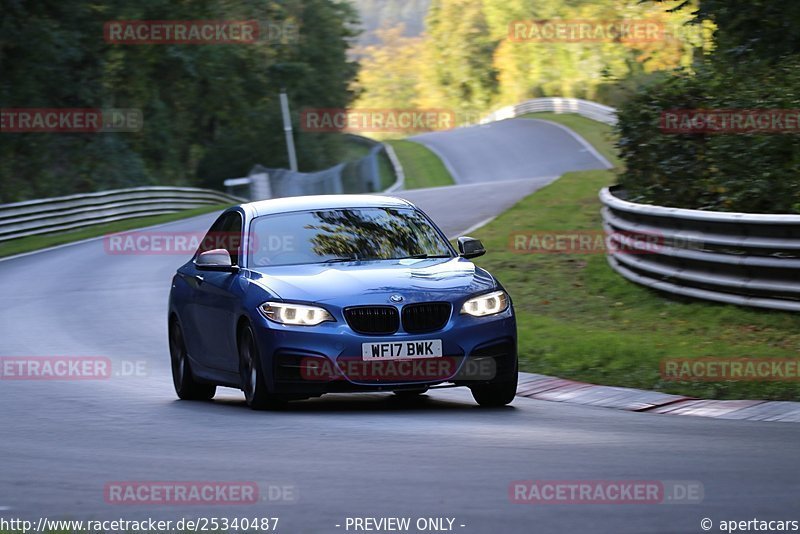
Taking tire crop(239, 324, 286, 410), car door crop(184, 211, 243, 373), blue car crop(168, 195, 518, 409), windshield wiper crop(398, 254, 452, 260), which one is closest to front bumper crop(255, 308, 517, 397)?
blue car crop(168, 195, 518, 409)

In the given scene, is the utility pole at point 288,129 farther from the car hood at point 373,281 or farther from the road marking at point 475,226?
the car hood at point 373,281

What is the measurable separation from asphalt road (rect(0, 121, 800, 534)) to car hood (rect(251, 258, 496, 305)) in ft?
2.72

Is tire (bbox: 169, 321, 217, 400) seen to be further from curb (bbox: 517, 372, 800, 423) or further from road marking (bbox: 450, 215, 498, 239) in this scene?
road marking (bbox: 450, 215, 498, 239)

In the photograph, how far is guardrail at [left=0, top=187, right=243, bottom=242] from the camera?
130ft

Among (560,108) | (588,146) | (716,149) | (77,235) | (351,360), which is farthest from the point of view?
(560,108)

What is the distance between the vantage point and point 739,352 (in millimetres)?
12203

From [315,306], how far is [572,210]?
55.2 feet

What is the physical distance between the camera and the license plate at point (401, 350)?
9.98 metres

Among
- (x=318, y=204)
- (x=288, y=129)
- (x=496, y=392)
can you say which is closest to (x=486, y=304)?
(x=496, y=392)

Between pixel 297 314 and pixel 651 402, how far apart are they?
265 centimetres

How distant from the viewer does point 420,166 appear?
238ft

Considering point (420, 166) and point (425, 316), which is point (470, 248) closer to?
point (425, 316)

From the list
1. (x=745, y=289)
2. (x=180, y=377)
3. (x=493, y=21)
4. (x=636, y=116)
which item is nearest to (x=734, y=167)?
(x=745, y=289)

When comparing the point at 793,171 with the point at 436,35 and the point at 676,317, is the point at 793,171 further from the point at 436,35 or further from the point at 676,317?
the point at 436,35
